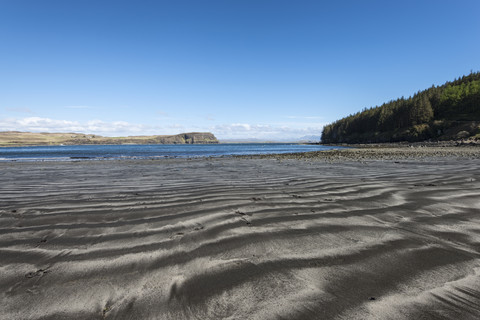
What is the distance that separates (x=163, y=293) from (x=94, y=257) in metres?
1.40

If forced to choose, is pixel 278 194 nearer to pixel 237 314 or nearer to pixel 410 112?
pixel 237 314

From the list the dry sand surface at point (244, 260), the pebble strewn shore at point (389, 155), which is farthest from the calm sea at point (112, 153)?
the dry sand surface at point (244, 260)

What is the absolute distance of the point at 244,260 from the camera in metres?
2.81

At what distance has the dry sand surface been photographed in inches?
77.8

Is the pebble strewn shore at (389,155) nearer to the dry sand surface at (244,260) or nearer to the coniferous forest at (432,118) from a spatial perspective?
the dry sand surface at (244,260)

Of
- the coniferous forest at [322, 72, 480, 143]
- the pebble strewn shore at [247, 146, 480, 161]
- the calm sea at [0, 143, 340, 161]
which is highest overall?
the coniferous forest at [322, 72, 480, 143]

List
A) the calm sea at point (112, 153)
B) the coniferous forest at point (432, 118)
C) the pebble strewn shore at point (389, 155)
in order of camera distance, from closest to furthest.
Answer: the pebble strewn shore at point (389, 155) → the calm sea at point (112, 153) → the coniferous forest at point (432, 118)

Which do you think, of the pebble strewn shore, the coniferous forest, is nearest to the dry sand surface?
the pebble strewn shore

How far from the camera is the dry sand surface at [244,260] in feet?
6.48

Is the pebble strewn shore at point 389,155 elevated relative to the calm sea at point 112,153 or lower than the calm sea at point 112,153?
elevated

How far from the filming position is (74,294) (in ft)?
7.19

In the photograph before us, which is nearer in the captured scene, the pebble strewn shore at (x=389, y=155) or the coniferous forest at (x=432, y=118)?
the pebble strewn shore at (x=389, y=155)

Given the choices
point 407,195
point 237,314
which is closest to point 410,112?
point 407,195

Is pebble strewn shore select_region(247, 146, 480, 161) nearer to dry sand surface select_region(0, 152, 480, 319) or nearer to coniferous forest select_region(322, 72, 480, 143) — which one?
dry sand surface select_region(0, 152, 480, 319)
